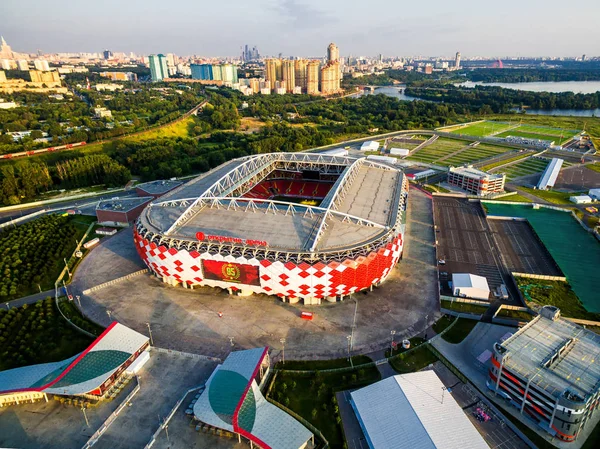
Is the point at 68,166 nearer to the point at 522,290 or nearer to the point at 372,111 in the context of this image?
the point at 522,290

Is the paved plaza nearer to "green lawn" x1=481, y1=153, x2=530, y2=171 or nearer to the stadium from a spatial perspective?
the stadium

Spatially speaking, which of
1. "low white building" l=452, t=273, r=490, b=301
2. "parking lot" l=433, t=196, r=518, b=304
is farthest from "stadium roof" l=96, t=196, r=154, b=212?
"low white building" l=452, t=273, r=490, b=301

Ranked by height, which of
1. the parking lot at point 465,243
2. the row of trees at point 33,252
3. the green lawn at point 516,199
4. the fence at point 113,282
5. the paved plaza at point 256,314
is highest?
the row of trees at point 33,252

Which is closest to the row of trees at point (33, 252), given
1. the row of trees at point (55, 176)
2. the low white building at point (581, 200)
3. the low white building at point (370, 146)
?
the row of trees at point (55, 176)

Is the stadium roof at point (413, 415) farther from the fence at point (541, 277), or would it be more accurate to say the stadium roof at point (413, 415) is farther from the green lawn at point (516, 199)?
the green lawn at point (516, 199)

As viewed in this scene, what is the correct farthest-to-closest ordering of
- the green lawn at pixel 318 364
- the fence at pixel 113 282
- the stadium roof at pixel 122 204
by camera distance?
the stadium roof at pixel 122 204
the fence at pixel 113 282
the green lawn at pixel 318 364

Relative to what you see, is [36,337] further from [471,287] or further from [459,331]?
[471,287]
